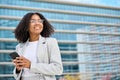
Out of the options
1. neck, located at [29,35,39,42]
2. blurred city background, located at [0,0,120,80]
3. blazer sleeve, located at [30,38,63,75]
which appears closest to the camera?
blazer sleeve, located at [30,38,63,75]

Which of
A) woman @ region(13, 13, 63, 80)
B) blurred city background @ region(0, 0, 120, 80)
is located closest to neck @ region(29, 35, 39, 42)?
woman @ region(13, 13, 63, 80)

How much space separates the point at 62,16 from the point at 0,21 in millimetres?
712

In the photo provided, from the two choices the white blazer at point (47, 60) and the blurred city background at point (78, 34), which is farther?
the blurred city background at point (78, 34)

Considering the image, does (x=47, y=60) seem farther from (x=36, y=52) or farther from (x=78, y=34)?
(x=78, y=34)

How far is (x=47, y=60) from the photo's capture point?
4.91 ft

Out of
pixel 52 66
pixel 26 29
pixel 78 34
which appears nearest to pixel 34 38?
pixel 26 29

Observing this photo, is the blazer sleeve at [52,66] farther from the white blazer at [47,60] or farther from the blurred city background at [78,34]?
the blurred city background at [78,34]

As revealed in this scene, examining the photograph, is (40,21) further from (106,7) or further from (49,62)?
(106,7)

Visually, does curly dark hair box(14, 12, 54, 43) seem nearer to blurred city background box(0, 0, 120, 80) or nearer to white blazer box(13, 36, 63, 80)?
white blazer box(13, 36, 63, 80)

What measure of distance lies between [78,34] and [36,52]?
6.66 ft

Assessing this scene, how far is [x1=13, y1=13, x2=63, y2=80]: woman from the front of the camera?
1.45 meters

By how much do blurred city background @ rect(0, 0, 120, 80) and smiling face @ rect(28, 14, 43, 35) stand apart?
1.40m

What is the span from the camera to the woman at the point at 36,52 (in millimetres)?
1449

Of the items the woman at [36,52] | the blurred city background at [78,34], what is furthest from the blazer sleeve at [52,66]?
the blurred city background at [78,34]
